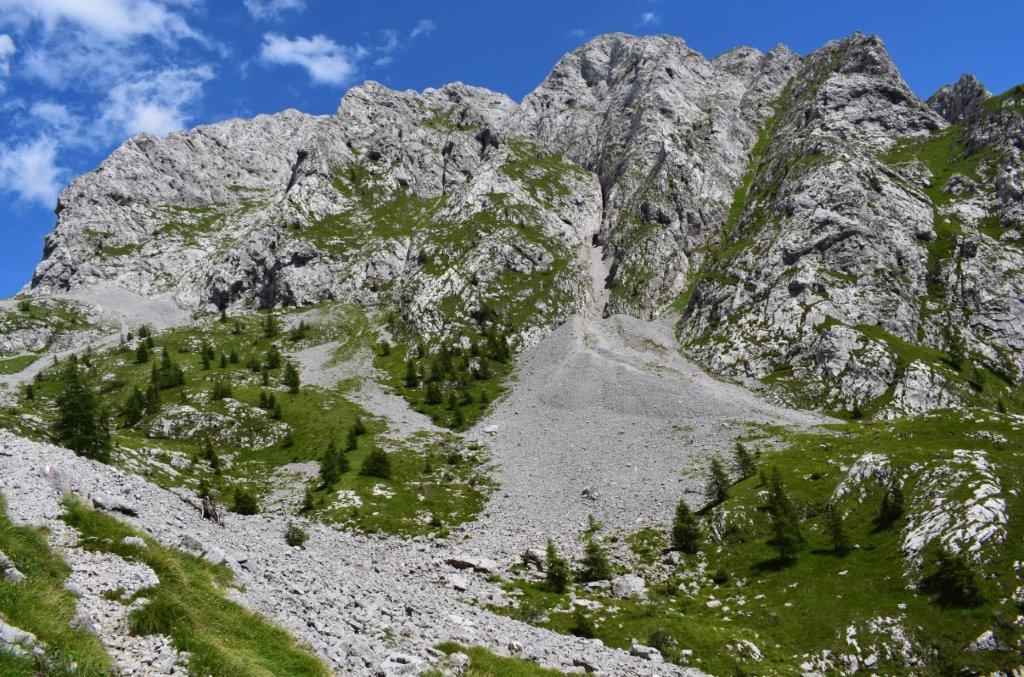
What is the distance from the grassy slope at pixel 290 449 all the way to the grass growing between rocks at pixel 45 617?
43.2 metres

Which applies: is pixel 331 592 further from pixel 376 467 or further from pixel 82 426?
pixel 376 467

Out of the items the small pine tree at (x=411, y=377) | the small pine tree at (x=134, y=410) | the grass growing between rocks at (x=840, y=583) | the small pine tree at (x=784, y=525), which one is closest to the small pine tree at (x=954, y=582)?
the grass growing between rocks at (x=840, y=583)

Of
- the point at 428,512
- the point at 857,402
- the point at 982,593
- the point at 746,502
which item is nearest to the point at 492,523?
Answer: the point at 428,512

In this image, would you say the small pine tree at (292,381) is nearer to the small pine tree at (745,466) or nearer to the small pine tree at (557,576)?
the small pine tree at (557,576)

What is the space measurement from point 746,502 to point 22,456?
54.9 metres

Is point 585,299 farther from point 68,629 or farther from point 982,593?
point 68,629

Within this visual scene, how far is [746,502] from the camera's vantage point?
174 ft

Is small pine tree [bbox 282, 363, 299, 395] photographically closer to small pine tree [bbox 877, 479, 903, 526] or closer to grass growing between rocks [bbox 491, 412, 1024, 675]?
grass growing between rocks [bbox 491, 412, 1024, 675]

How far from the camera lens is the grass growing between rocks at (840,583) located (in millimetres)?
32188

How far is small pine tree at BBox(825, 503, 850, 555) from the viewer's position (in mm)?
41938

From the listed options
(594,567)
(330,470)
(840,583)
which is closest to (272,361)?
(330,470)

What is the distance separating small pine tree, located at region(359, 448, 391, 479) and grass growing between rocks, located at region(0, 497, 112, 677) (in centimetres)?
5577

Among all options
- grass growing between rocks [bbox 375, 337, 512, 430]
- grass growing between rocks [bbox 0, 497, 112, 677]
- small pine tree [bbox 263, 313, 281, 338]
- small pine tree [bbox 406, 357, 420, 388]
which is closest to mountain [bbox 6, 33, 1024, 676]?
grass growing between rocks [bbox 0, 497, 112, 677]

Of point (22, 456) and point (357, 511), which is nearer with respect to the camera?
point (22, 456)
